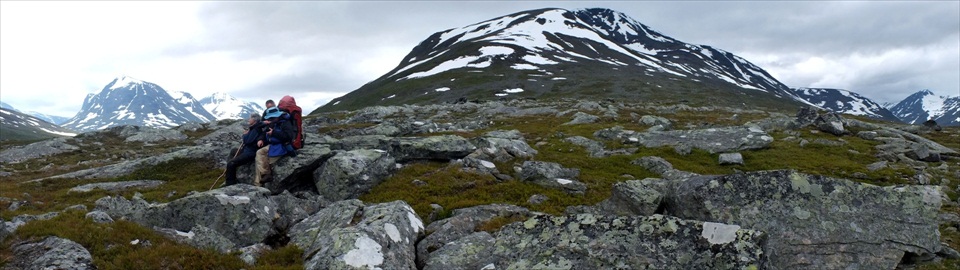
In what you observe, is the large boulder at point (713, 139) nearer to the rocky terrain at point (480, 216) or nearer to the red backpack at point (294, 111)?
the rocky terrain at point (480, 216)

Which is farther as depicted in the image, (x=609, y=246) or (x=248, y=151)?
(x=248, y=151)

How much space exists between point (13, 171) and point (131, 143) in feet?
77.1

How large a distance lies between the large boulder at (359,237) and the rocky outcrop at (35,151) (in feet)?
138

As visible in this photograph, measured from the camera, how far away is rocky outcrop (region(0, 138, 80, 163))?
38584 mm

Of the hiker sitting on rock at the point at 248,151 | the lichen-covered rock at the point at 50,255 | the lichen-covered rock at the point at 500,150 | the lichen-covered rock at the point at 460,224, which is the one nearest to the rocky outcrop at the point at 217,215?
the lichen-covered rock at the point at 50,255

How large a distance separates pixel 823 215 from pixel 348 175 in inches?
594

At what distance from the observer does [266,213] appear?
42.2 feet

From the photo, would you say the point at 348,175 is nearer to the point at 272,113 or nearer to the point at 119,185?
the point at 272,113

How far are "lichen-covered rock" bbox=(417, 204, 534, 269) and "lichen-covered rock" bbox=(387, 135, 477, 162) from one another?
7.72 metres

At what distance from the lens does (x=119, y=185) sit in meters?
22.0

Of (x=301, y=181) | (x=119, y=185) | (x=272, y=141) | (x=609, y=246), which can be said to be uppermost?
(x=272, y=141)

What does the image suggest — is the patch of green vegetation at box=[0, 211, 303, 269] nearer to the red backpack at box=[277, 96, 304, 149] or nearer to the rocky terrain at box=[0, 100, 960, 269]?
the rocky terrain at box=[0, 100, 960, 269]

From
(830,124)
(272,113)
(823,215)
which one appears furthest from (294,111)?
(830,124)

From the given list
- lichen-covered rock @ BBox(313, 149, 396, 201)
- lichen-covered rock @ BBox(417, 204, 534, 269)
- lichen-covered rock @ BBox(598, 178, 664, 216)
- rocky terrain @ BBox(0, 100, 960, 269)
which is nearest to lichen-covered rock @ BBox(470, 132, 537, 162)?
rocky terrain @ BBox(0, 100, 960, 269)
